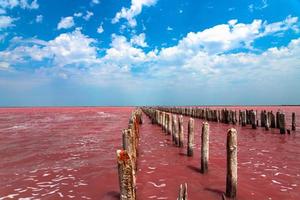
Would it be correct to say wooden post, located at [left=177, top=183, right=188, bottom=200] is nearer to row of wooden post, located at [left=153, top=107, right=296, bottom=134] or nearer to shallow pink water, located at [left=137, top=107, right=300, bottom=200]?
shallow pink water, located at [left=137, top=107, right=300, bottom=200]

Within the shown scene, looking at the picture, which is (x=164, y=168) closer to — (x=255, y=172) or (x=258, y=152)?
(x=255, y=172)

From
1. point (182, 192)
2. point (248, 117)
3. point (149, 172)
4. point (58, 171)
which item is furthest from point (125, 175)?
point (248, 117)

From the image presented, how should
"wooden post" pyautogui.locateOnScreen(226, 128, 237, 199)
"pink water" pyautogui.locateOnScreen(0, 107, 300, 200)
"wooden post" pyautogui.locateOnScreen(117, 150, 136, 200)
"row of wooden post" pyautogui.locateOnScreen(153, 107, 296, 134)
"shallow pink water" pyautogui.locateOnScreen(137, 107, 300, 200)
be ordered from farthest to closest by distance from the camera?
"row of wooden post" pyautogui.locateOnScreen(153, 107, 296, 134) < "pink water" pyautogui.locateOnScreen(0, 107, 300, 200) < "shallow pink water" pyautogui.locateOnScreen(137, 107, 300, 200) < "wooden post" pyautogui.locateOnScreen(226, 128, 237, 199) < "wooden post" pyautogui.locateOnScreen(117, 150, 136, 200)

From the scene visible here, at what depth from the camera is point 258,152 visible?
11938 millimetres

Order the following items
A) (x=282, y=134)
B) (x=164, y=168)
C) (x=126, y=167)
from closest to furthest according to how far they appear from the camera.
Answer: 1. (x=126, y=167)
2. (x=164, y=168)
3. (x=282, y=134)

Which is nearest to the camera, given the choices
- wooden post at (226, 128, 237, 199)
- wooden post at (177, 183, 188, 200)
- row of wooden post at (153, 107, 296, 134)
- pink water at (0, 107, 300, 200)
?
wooden post at (177, 183, 188, 200)

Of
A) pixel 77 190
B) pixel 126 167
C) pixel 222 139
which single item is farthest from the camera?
pixel 222 139

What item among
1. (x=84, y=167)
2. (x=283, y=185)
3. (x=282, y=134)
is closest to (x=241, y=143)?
(x=282, y=134)

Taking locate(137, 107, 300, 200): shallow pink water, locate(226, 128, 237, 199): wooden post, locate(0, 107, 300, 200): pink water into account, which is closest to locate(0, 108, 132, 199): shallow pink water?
locate(0, 107, 300, 200): pink water

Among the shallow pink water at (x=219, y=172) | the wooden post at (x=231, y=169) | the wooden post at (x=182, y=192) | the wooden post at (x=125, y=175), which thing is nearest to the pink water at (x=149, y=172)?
the shallow pink water at (x=219, y=172)

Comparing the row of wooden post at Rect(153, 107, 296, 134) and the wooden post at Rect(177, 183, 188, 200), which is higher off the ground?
the row of wooden post at Rect(153, 107, 296, 134)

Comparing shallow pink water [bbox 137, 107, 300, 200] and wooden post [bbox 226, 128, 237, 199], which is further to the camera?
shallow pink water [bbox 137, 107, 300, 200]

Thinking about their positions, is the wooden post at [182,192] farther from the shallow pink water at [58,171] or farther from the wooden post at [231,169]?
the shallow pink water at [58,171]

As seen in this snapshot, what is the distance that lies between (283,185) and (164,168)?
11.4 ft
